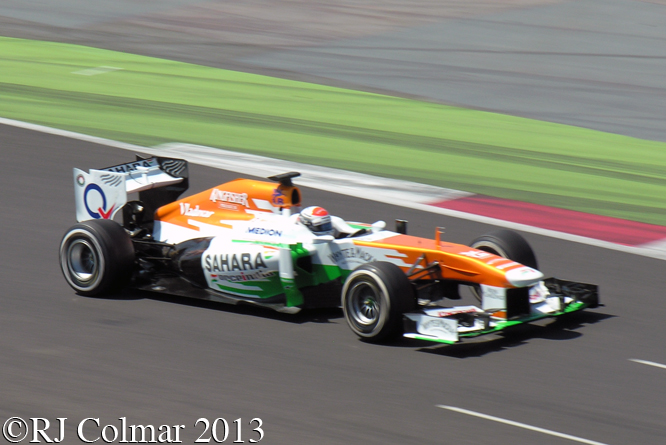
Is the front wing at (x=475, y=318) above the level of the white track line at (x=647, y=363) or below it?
above

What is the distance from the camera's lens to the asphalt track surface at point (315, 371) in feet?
22.3

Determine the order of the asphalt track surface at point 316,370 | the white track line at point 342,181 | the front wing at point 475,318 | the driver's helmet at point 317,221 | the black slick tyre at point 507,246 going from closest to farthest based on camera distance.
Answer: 1. the asphalt track surface at point 316,370
2. the front wing at point 475,318
3. the driver's helmet at point 317,221
4. the black slick tyre at point 507,246
5. the white track line at point 342,181

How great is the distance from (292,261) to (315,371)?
4.29ft

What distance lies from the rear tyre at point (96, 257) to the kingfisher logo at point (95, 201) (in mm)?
553

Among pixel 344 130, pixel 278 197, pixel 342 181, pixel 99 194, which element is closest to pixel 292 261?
pixel 278 197

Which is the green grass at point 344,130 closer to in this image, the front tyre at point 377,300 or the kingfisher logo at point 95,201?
the kingfisher logo at point 95,201

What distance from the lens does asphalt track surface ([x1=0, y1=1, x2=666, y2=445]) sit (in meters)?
6.79

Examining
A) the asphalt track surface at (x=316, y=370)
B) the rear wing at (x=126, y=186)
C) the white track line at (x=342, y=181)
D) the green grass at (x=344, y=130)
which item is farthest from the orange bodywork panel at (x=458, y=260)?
the green grass at (x=344, y=130)

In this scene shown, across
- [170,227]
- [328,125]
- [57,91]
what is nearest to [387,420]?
[170,227]

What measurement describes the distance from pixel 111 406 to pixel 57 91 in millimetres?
12683

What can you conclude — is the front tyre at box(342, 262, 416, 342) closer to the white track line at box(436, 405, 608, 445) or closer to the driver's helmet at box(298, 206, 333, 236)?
the driver's helmet at box(298, 206, 333, 236)

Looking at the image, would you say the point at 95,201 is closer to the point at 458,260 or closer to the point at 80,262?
the point at 80,262

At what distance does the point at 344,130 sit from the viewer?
16984mm

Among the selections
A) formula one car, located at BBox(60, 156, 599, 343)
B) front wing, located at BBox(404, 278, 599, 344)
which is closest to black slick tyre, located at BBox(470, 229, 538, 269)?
formula one car, located at BBox(60, 156, 599, 343)
